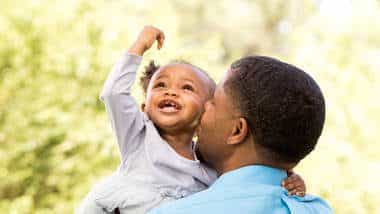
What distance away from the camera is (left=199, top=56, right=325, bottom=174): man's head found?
164cm

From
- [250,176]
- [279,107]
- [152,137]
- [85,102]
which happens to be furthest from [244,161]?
[85,102]

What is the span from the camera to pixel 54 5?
5.67 meters

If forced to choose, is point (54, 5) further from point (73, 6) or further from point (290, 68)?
point (290, 68)

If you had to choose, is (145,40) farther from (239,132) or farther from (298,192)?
(298,192)

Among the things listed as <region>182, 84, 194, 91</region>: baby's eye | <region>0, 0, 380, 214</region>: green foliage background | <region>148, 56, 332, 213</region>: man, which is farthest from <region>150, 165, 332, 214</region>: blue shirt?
<region>0, 0, 380, 214</region>: green foliage background

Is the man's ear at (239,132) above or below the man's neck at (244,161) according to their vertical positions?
above

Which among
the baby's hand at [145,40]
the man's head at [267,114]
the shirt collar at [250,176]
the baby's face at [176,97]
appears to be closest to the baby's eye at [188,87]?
the baby's face at [176,97]

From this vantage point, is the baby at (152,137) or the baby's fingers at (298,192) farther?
the baby at (152,137)

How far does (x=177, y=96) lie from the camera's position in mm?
2072

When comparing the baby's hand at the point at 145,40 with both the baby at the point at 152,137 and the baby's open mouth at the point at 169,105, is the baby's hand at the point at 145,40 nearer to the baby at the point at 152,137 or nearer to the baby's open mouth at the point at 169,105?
the baby at the point at 152,137

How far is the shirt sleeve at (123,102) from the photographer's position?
1962mm

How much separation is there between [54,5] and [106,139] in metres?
1.11

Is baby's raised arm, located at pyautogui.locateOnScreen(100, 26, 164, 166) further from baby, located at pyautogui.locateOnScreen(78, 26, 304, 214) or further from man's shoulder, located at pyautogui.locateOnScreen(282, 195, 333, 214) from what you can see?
man's shoulder, located at pyautogui.locateOnScreen(282, 195, 333, 214)

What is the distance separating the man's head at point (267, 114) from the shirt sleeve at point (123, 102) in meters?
0.33
